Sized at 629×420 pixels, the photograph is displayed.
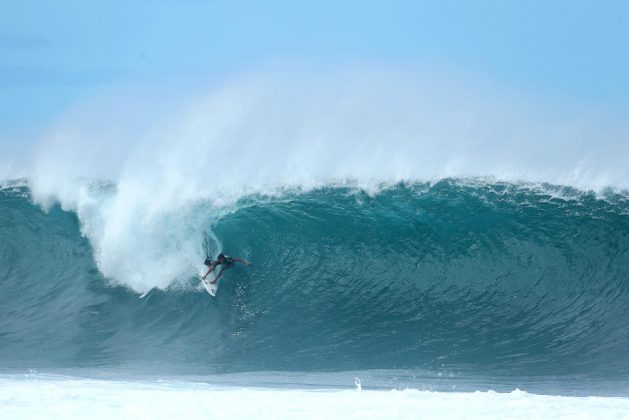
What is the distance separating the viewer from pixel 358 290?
1241 cm

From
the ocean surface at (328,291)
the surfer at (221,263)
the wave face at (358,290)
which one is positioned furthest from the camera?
the surfer at (221,263)

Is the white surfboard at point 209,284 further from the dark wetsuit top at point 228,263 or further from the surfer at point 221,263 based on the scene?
the dark wetsuit top at point 228,263

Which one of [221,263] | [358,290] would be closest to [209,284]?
[221,263]

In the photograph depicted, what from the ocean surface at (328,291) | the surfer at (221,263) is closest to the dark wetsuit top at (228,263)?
the surfer at (221,263)

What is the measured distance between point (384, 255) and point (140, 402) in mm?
7117

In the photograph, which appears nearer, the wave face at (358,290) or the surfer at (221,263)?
the wave face at (358,290)

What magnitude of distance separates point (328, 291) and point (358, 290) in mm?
584

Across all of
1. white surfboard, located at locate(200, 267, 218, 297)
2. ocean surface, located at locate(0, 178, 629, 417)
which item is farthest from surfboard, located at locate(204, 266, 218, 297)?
ocean surface, located at locate(0, 178, 629, 417)

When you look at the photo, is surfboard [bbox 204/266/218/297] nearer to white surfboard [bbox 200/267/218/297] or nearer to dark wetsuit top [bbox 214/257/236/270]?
white surfboard [bbox 200/267/218/297]

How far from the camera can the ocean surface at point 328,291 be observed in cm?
1012

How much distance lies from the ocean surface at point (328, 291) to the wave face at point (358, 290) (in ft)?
0.12

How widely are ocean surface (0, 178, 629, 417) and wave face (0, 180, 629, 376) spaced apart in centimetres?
4

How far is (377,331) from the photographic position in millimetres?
11312

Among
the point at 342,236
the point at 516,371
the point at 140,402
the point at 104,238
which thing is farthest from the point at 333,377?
the point at 104,238
